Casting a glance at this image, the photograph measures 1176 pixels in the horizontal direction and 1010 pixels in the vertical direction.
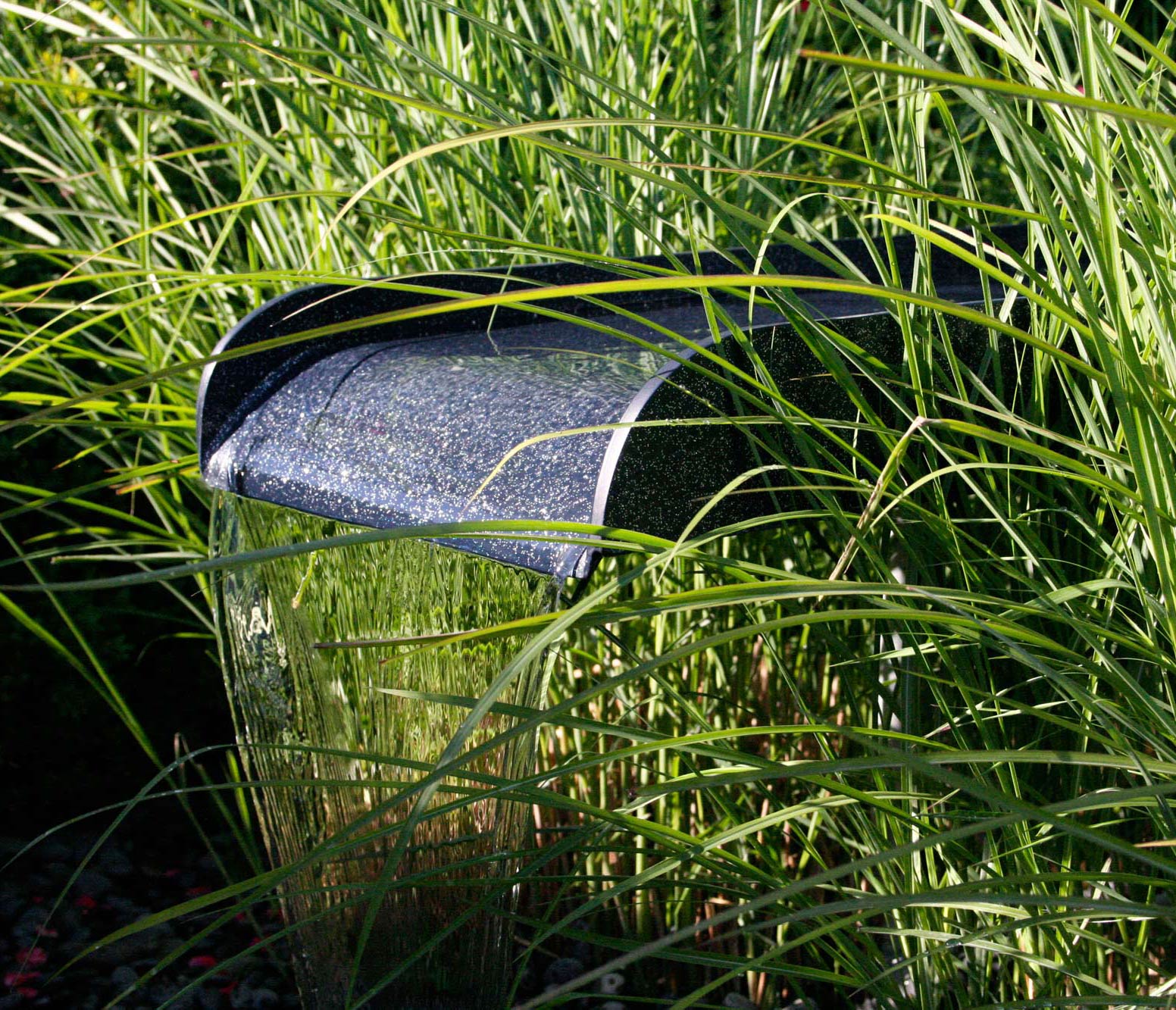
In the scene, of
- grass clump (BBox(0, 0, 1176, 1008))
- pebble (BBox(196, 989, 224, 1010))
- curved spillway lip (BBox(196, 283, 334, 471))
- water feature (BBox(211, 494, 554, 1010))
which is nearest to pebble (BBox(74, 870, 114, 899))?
pebble (BBox(196, 989, 224, 1010))

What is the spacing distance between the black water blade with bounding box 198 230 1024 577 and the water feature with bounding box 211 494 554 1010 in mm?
101

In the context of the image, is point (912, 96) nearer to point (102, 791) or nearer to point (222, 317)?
point (222, 317)

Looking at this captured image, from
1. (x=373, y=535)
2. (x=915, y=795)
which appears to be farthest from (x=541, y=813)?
(x=373, y=535)

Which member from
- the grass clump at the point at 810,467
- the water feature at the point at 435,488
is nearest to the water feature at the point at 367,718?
the water feature at the point at 435,488

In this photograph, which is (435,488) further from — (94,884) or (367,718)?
(94,884)

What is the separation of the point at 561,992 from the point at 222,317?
1.63 metres

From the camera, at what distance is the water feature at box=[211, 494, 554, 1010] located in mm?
1308

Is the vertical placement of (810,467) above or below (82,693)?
above

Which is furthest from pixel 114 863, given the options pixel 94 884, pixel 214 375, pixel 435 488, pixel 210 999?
pixel 435 488

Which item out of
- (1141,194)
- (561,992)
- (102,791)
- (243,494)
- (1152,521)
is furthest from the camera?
(102,791)

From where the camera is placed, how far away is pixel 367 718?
57.6 inches

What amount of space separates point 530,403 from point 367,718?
0.51 meters

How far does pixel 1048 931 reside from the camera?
1.04 meters

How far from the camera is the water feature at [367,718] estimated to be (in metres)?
1.31
